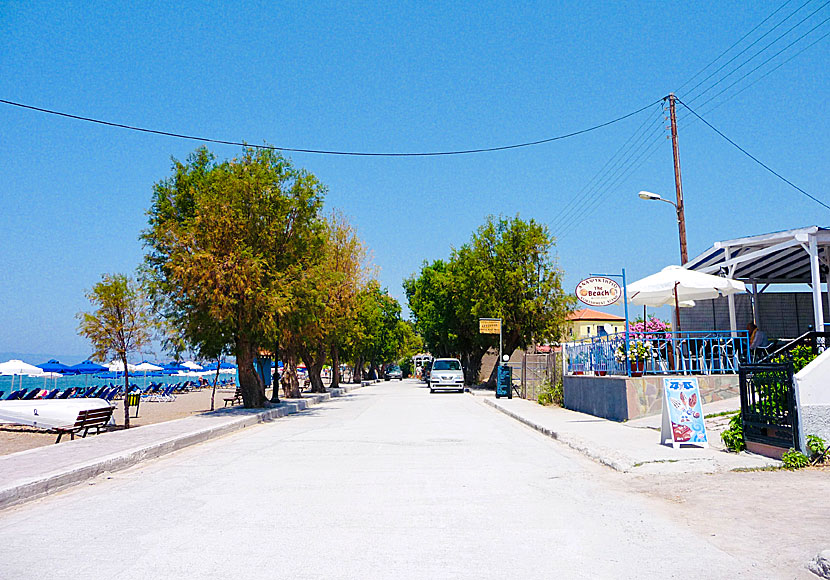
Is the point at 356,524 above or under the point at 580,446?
above

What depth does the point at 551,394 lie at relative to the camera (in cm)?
2806

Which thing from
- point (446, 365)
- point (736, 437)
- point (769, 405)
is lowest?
point (736, 437)

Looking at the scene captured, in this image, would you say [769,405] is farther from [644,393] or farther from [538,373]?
[538,373]

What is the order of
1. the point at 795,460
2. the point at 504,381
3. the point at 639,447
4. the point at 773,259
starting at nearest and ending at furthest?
1. the point at 795,460
2. the point at 639,447
3. the point at 773,259
4. the point at 504,381

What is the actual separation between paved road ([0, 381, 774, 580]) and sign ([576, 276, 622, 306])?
7.23 metres

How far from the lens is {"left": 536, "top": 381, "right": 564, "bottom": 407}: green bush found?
27.2m

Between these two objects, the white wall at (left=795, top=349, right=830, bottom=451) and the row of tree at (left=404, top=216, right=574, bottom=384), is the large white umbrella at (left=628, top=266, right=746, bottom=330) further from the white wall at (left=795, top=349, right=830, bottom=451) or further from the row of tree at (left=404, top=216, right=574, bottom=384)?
the row of tree at (left=404, top=216, right=574, bottom=384)

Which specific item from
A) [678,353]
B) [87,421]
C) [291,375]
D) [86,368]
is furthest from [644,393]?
[86,368]

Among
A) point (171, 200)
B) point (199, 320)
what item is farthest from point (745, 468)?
point (171, 200)

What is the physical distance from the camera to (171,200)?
26.5 metres

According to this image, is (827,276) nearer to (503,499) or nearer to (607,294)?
(607,294)

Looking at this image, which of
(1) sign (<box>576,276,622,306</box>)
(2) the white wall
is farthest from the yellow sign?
(2) the white wall

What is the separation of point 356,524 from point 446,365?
→ 42760 millimetres

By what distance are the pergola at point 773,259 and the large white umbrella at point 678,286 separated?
3.91 ft
